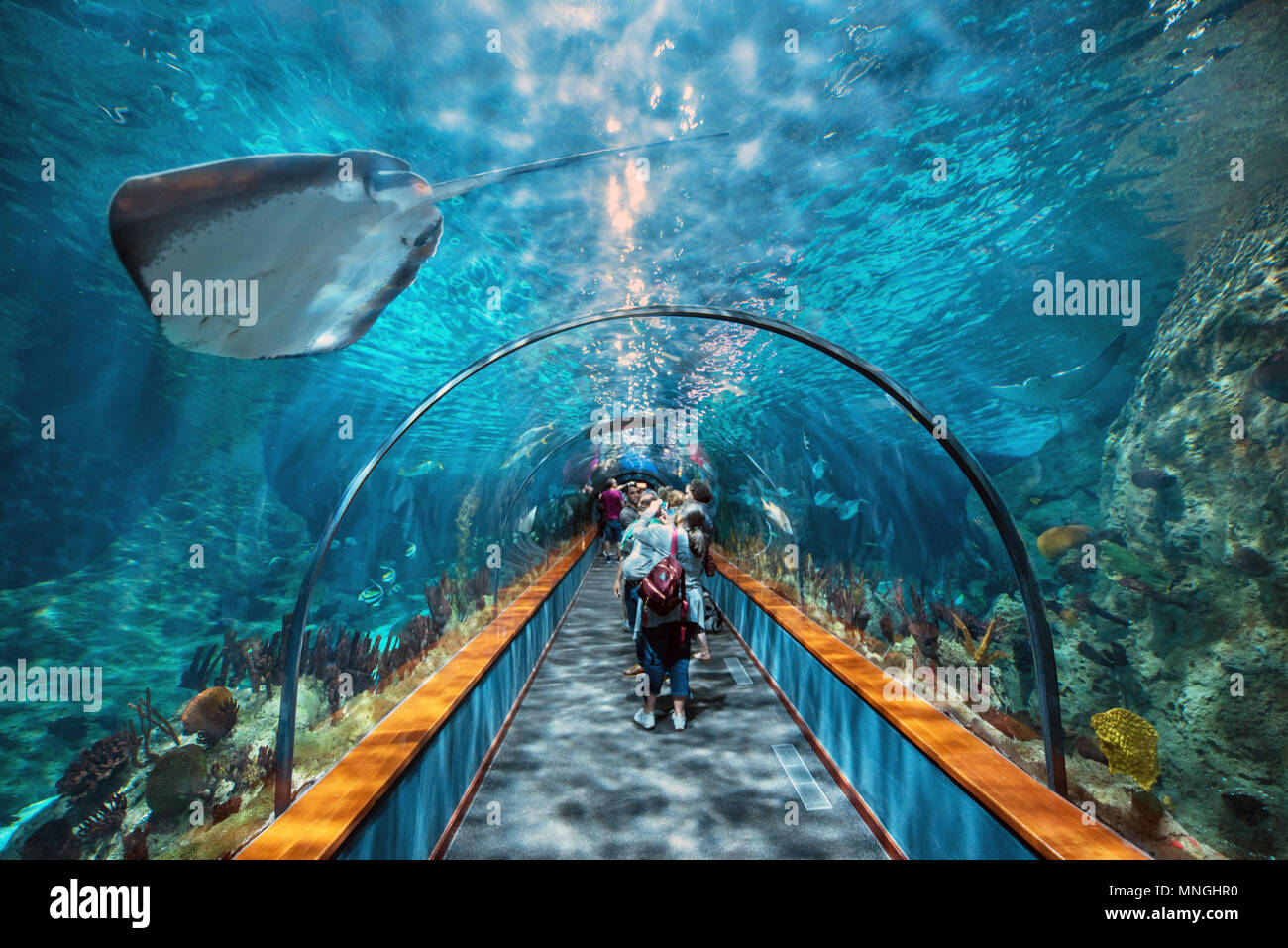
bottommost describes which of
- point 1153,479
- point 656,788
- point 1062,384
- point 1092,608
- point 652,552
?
point 656,788

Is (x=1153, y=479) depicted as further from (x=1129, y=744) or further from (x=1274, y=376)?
(x=1129, y=744)

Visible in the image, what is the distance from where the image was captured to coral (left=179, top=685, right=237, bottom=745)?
8.45 feet

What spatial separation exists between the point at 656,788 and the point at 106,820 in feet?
10.1

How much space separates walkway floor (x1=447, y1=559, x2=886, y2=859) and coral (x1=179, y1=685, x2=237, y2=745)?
1.59 m

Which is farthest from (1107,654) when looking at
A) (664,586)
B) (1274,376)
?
(664,586)

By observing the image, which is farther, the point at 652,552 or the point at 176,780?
the point at 652,552

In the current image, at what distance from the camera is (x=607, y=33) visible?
2523mm

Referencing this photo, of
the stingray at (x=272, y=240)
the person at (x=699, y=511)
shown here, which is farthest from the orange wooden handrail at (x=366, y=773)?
the person at (x=699, y=511)

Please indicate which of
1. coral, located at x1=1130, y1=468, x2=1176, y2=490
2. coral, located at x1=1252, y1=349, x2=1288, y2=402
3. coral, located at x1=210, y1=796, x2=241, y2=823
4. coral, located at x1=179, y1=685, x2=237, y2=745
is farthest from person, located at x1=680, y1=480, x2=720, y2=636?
coral, located at x1=210, y1=796, x2=241, y2=823

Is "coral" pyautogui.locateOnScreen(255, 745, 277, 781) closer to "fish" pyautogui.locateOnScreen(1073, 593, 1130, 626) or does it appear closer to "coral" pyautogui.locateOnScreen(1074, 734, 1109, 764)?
"coral" pyautogui.locateOnScreen(1074, 734, 1109, 764)

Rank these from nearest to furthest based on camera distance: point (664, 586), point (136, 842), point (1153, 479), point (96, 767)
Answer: point (96, 767), point (136, 842), point (1153, 479), point (664, 586)

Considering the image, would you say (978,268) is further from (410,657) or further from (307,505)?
(410,657)

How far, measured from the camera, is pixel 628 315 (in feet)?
12.9

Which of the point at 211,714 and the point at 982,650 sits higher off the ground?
the point at 211,714
